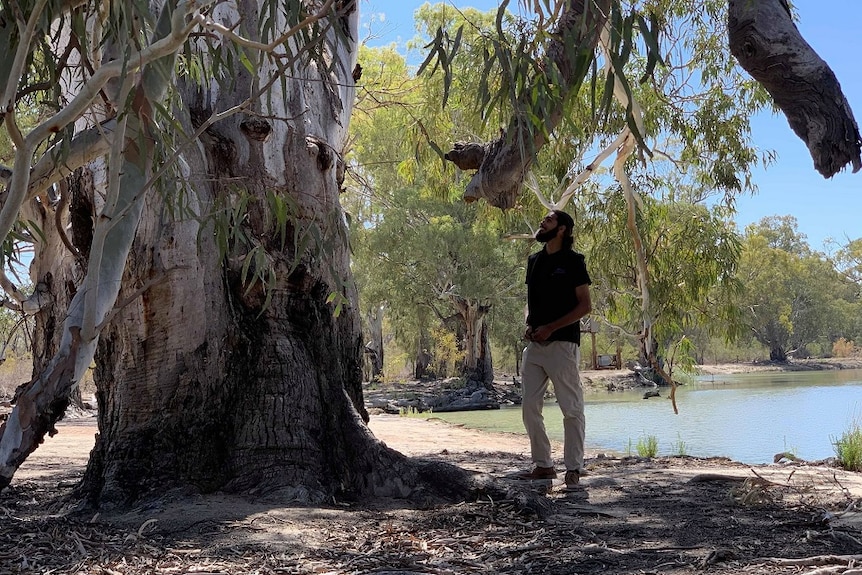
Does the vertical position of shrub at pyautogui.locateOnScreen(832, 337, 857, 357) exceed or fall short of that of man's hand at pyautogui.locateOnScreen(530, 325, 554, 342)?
it exceeds it

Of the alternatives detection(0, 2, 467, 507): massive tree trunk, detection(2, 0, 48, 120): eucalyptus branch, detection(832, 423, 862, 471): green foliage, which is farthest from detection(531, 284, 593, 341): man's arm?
detection(2, 0, 48, 120): eucalyptus branch

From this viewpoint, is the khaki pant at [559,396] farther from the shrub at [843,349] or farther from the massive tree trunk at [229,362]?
the shrub at [843,349]

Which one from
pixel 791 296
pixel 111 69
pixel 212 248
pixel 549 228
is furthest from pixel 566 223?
pixel 791 296

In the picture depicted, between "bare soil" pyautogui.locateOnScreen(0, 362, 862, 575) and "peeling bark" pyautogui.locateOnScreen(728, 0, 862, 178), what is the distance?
1.24 m

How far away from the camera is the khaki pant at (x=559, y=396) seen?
155 inches

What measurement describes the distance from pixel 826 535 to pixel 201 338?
2407mm

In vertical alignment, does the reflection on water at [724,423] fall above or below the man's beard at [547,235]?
below

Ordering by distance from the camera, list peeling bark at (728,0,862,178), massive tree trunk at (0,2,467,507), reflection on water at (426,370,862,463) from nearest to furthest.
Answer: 1. peeling bark at (728,0,862,178)
2. massive tree trunk at (0,2,467,507)
3. reflection on water at (426,370,862,463)

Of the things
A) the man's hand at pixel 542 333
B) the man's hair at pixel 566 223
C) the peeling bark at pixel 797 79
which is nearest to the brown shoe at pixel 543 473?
the man's hand at pixel 542 333

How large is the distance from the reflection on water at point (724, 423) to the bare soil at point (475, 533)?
3291 millimetres

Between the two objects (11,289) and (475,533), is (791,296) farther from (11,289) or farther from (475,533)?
(475,533)

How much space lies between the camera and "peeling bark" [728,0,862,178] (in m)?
2.84

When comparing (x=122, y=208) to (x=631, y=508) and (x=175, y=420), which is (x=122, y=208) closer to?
(x=175, y=420)

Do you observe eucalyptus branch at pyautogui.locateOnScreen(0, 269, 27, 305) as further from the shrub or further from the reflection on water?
the shrub
